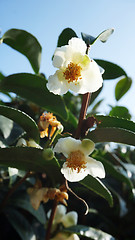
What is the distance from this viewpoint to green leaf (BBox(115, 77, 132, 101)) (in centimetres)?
104

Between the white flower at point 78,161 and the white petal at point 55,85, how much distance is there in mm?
151

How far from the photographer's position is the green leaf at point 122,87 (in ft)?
3.42

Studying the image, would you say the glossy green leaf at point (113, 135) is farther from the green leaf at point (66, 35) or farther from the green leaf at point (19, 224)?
the green leaf at point (19, 224)

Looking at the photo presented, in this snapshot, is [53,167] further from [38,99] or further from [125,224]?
[125,224]

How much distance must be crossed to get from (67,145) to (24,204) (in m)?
0.38

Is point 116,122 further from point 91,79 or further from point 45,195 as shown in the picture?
point 45,195

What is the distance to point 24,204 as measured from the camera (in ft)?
2.85

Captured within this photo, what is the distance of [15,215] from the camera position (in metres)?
0.84

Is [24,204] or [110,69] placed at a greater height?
[110,69]

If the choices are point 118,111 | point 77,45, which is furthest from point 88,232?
point 77,45

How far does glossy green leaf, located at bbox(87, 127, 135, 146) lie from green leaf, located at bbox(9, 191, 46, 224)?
0.37 meters

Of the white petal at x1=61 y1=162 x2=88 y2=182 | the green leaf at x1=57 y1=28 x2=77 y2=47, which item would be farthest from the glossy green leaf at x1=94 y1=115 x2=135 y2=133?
the green leaf at x1=57 y1=28 x2=77 y2=47

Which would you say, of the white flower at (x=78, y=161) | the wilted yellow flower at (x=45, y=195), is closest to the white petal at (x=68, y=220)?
the wilted yellow flower at (x=45, y=195)

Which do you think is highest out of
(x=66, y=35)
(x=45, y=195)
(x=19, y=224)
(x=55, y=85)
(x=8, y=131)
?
(x=66, y=35)
